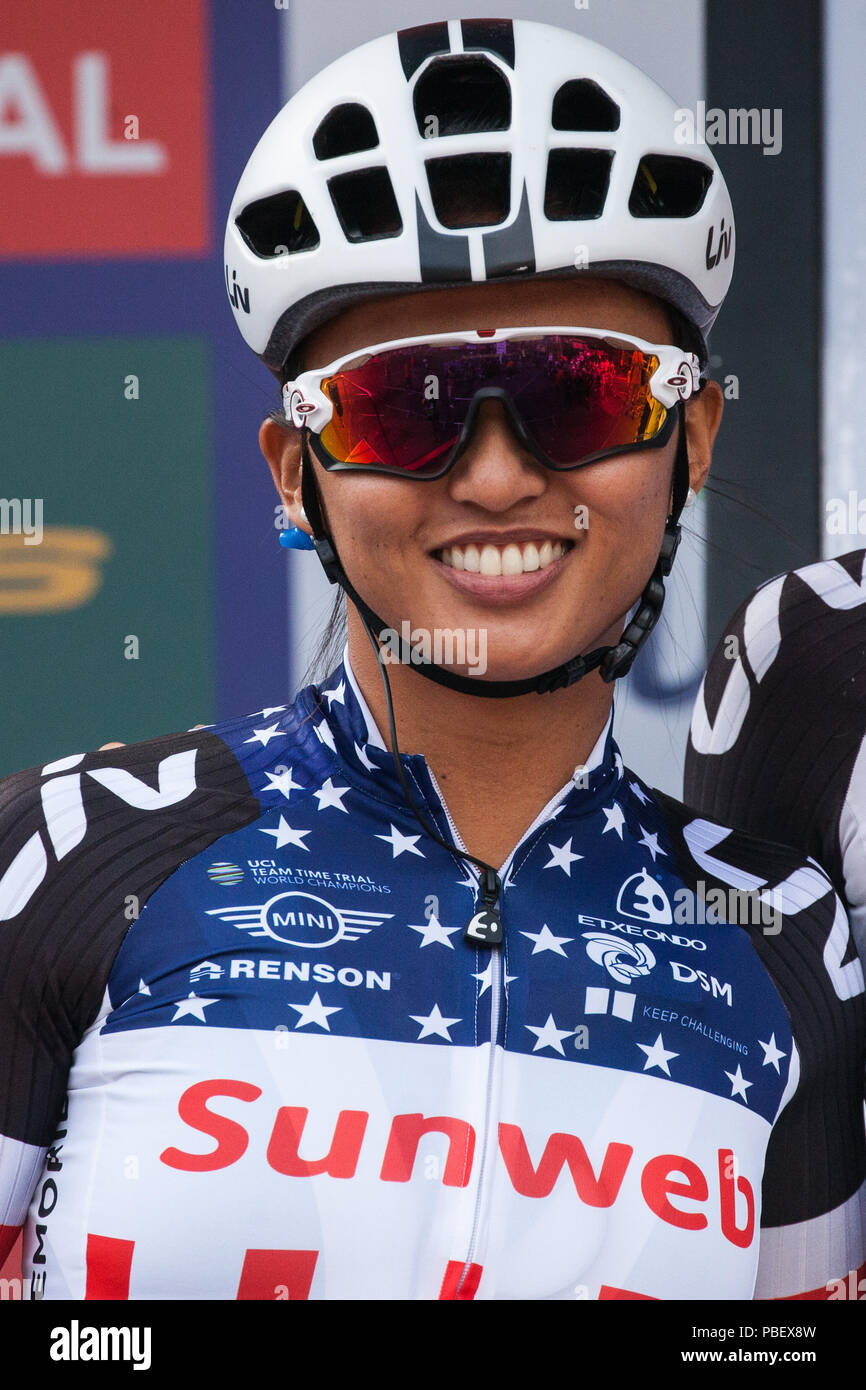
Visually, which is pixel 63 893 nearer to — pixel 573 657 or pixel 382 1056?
pixel 382 1056

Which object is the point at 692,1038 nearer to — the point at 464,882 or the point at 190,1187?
the point at 464,882

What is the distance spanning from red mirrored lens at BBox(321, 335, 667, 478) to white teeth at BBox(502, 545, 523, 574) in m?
0.09

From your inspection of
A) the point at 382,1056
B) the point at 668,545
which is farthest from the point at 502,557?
the point at 382,1056

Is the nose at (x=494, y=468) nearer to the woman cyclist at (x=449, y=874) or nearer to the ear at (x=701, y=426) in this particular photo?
the woman cyclist at (x=449, y=874)

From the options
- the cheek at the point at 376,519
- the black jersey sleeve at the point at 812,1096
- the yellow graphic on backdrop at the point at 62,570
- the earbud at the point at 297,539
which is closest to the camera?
the cheek at the point at 376,519

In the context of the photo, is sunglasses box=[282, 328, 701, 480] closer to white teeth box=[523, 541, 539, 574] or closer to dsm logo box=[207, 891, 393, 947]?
white teeth box=[523, 541, 539, 574]

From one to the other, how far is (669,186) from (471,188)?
0.25m

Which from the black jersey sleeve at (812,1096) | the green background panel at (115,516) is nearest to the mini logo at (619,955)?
the black jersey sleeve at (812,1096)

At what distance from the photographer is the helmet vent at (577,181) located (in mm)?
1489

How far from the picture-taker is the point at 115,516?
2.99 metres
